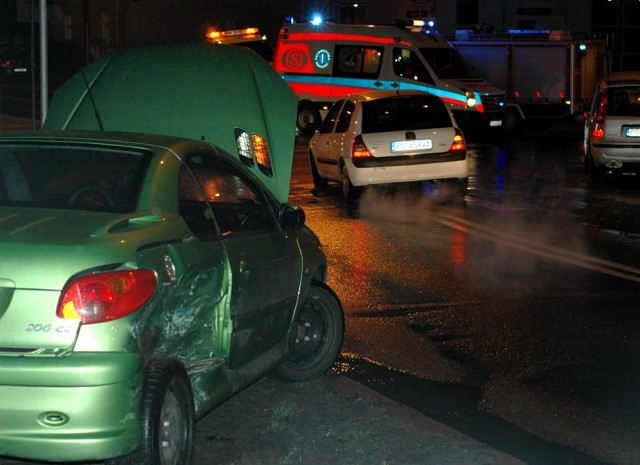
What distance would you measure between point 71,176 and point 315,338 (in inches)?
76.4

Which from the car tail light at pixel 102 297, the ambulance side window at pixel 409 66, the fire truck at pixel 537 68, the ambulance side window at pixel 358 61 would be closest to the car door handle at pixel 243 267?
the car tail light at pixel 102 297

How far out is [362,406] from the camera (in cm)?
630

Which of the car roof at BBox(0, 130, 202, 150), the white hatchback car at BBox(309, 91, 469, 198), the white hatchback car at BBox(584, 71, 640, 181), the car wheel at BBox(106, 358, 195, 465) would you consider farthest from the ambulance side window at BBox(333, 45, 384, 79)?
the car wheel at BBox(106, 358, 195, 465)

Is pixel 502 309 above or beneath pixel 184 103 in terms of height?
beneath

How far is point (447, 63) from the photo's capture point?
91.6 feet

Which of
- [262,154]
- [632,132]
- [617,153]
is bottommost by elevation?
[617,153]

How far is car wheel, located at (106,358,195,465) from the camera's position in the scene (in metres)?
4.53

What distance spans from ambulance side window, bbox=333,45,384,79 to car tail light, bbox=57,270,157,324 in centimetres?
2370

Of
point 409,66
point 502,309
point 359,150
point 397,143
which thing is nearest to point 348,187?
point 359,150

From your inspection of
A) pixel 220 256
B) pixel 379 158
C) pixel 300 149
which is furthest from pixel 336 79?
pixel 220 256

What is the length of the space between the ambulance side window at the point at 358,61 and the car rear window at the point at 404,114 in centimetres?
1168

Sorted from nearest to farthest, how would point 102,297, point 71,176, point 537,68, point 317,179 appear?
point 102,297, point 71,176, point 317,179, point 537,68

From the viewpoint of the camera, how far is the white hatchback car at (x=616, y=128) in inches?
677

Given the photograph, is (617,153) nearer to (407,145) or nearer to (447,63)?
(407,145)
